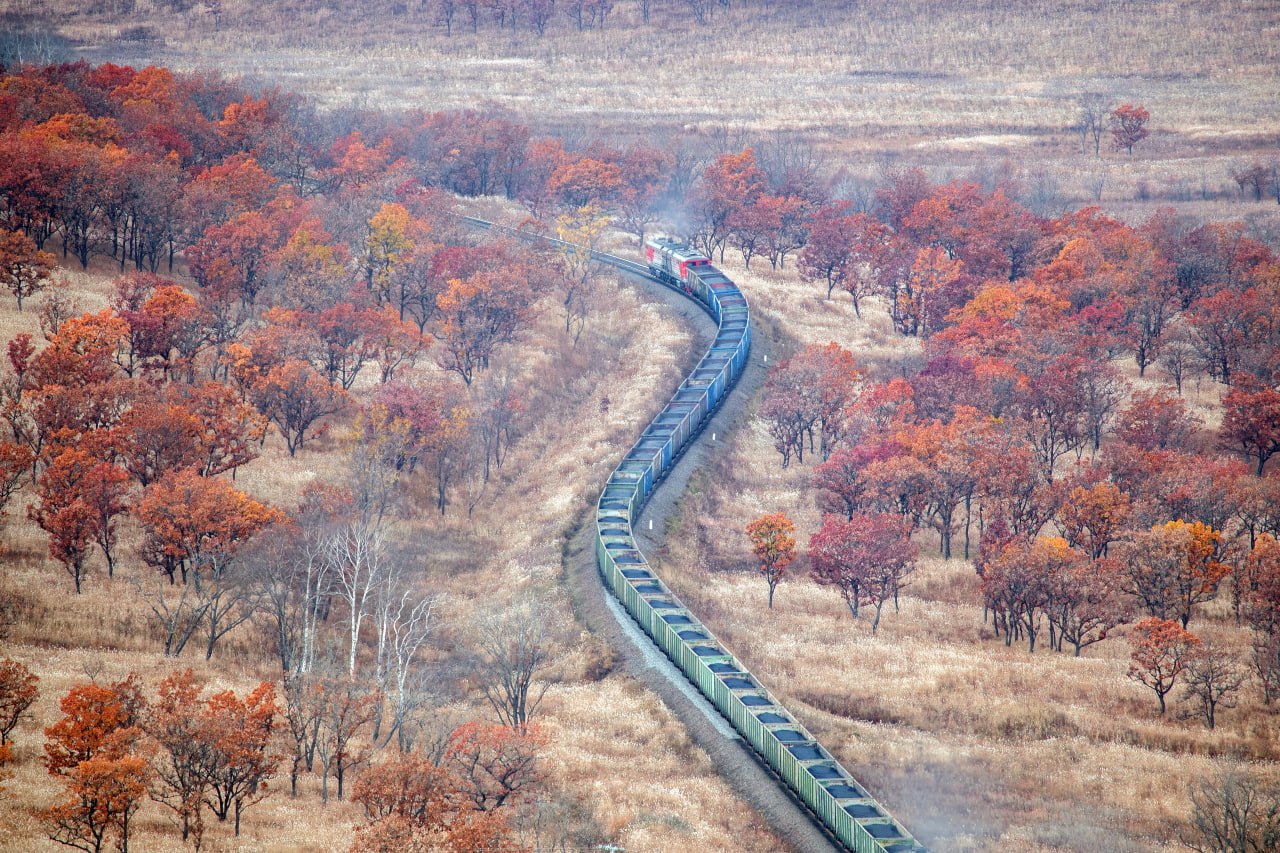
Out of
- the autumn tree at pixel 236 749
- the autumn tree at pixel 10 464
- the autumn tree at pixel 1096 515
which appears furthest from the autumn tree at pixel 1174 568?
A: the autumn tree at pixel 10 464

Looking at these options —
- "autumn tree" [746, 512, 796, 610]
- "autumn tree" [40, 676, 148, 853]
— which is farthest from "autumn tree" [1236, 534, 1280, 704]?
"autumn tree" [40, 676, 148, 853]

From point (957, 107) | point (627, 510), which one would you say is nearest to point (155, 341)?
point (627, 510)

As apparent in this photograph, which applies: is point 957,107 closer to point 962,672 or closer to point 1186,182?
point 1186,182

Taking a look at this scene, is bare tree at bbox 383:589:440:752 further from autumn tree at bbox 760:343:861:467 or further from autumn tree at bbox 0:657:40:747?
autumn tree at bbox 760:343:861:467

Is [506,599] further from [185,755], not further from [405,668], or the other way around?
[185,755]

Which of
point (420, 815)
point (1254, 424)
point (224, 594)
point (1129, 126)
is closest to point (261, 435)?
point (224, 594)

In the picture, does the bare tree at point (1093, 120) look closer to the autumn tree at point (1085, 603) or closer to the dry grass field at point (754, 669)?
the dry grass field at point (754, 669)
